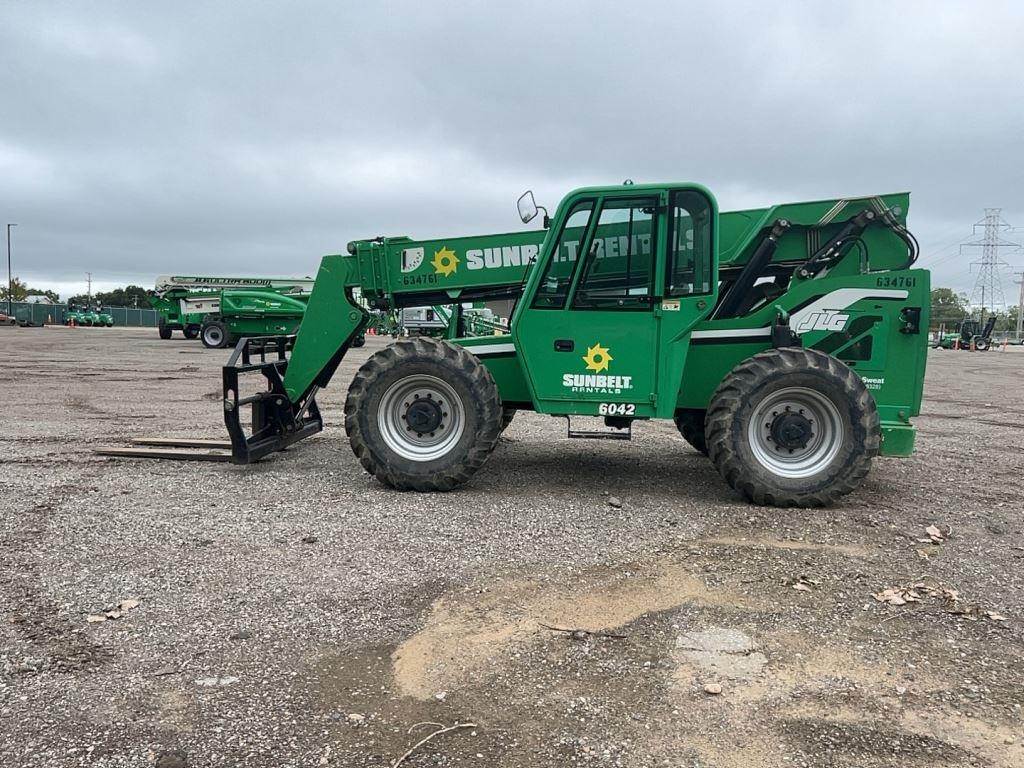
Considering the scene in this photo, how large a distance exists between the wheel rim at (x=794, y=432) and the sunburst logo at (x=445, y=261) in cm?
305

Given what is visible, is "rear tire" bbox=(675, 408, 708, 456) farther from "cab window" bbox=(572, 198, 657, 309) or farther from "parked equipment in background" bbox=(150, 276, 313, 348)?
"parked equipment in background" bbox=(150, 276, 313, 348)

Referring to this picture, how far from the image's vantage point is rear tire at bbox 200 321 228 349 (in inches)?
1162

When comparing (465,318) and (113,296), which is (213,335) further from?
(113,296)

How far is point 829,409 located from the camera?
571 cm

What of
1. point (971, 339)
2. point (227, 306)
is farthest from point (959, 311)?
point (227, 306)

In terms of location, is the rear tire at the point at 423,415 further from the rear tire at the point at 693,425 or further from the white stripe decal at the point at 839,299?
the white stripe decal at the point at 839,299

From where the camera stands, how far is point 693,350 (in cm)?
626

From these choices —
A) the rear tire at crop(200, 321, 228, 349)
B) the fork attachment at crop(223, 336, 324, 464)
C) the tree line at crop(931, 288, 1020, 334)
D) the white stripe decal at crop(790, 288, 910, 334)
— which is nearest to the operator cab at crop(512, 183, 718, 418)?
the white stripe decal at crop(790, 288, 910, 334)

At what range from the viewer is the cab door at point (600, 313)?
591 cm

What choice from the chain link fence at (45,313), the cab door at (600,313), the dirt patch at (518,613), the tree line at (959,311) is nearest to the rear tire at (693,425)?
the cab door at (600,313)

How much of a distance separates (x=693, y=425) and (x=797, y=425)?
1.61 m

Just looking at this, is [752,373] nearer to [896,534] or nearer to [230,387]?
[896,534]

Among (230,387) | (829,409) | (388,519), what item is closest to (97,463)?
(230,387)

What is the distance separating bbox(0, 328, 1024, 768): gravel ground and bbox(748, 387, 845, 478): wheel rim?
0.48 m
